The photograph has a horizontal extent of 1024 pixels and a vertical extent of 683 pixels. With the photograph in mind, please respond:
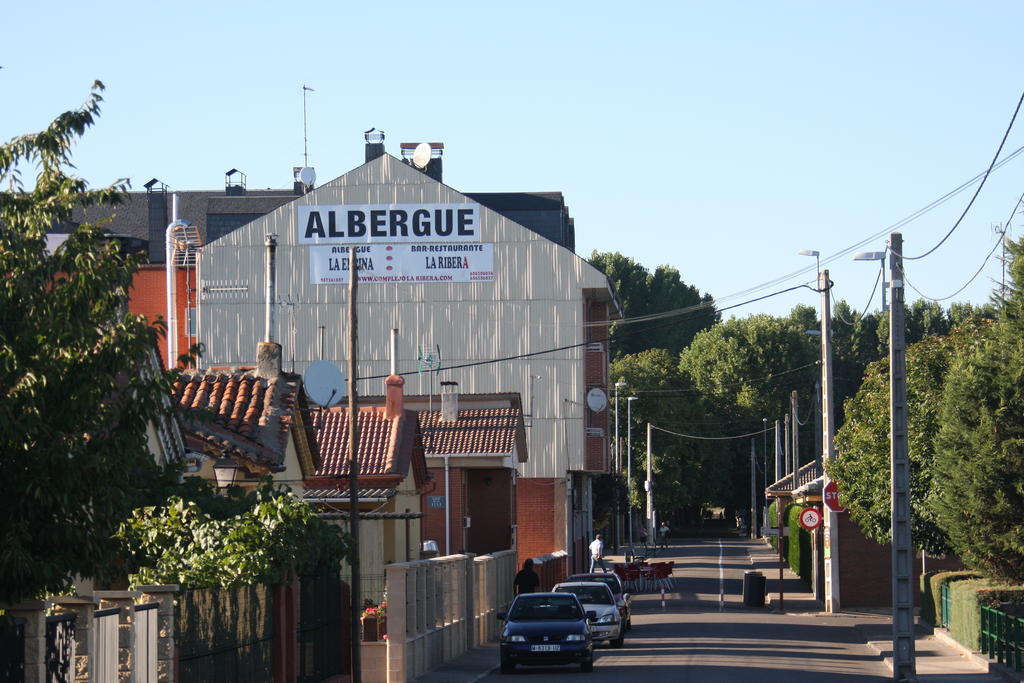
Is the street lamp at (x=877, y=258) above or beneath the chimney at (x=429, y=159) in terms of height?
beneath

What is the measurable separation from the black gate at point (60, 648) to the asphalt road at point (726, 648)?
43.2ft

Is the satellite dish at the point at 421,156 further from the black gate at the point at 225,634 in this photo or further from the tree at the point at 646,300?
the tree at the point at 646,300

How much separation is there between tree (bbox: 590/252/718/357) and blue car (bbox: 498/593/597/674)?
90.8 meters

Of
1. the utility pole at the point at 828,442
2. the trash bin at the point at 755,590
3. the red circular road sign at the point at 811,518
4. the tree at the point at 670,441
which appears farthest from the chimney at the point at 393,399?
the tree at the point at 670,441

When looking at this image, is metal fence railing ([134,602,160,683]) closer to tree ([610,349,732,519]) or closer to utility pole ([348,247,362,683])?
utility pole ([348,247,362,683])

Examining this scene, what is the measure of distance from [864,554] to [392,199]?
21709 millimetres

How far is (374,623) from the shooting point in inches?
959

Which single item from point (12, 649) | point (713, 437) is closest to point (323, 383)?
point (12, 649)

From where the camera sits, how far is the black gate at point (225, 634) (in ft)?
46.1

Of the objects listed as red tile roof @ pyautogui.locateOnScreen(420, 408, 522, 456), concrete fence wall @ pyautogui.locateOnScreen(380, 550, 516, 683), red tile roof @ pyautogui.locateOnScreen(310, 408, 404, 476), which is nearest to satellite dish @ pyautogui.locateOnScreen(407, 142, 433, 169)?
red tile roof @ pyautogui.locateOnScreen(420, 408, 522, 456)

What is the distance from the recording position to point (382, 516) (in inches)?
1030

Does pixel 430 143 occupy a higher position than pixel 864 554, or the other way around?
pixel 430 143

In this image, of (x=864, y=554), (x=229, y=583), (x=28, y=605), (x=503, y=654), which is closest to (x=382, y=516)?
(x=503, y=654)

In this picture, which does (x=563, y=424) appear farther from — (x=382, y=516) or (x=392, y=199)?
(x=382, y=516)
